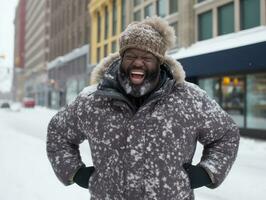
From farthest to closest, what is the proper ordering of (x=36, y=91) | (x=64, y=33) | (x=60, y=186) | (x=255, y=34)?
(x=36, y=91)
(x=64, y=33)
(x=255, y=34)
(x=60, y=186)

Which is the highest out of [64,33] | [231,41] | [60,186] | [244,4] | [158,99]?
[64,33]

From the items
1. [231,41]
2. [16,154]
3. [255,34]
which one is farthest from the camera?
[231,41]

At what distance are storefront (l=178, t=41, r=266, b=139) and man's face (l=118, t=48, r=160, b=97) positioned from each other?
1290 centimetres

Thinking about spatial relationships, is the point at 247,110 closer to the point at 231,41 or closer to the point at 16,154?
the point at 231,41

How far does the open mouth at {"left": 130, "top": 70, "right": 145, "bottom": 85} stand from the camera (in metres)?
2.13

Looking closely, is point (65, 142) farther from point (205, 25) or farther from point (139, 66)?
point (205, 25)

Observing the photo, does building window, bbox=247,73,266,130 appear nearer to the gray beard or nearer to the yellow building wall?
the gray beard

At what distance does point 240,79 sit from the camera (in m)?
17.9

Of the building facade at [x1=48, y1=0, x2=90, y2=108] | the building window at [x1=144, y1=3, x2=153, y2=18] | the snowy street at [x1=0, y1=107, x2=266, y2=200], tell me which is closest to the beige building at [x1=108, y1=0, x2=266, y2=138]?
the building window at [x1=144, y1=3, x2=153, y2=18]

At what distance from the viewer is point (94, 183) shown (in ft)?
7.11

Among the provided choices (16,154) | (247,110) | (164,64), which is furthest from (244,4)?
(164,64)

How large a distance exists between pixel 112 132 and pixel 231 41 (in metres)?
15.7

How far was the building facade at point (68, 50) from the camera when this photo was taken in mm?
43094

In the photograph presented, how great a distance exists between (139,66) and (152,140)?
40 centimetres
